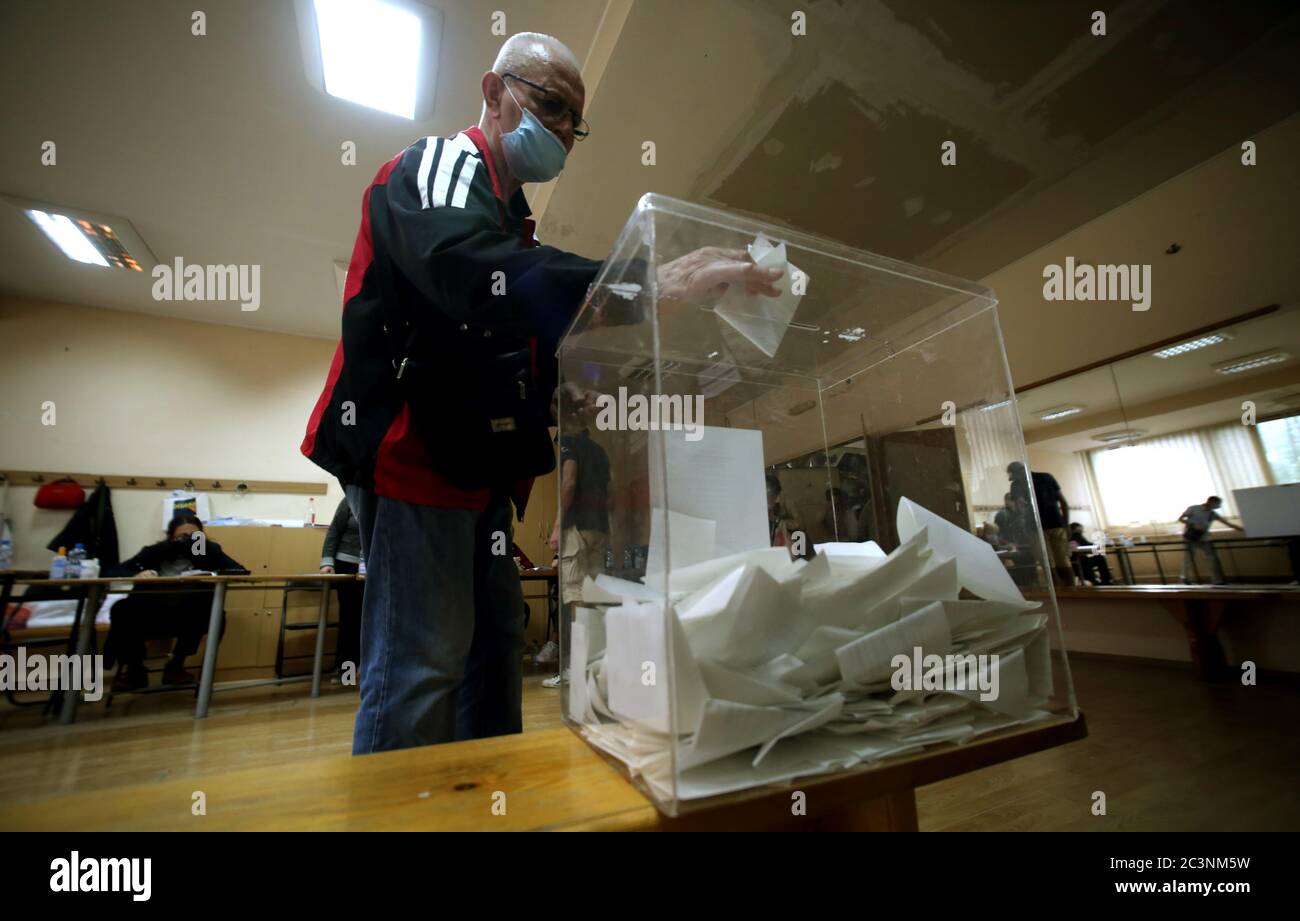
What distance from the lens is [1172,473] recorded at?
15.4 feet

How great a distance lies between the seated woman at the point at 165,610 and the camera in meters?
3.13

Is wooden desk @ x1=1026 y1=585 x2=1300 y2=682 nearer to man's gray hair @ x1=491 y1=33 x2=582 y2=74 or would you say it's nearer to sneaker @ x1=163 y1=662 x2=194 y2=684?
man's gray hair @ x1=491 y1=33 x2=582 y2=74

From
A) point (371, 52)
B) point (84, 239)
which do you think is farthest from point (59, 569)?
point (371, 52)

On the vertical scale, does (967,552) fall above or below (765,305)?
below

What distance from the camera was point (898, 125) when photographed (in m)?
2.27

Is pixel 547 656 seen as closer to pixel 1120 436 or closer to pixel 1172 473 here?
pixel 1172 473

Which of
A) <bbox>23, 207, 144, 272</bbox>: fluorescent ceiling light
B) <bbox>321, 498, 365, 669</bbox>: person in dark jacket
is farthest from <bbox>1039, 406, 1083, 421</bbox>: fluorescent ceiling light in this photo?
<bbox>23, 207, 144, 272</bbox>: fluorescent ceiling light

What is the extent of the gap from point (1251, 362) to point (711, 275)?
5.70 meters

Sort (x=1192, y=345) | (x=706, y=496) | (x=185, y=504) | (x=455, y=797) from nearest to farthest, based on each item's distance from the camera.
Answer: (x=455, y=797) → (x=706, y=496) → (x=1192, y=345) → (x=185, y=504)

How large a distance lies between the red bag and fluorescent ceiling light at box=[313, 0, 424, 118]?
3898mm

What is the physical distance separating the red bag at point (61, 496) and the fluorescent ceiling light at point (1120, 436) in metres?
9.27

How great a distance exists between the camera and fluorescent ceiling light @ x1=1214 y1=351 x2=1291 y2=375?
12.0 feet

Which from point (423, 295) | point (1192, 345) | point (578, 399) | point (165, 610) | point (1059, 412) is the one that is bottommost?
point (165, 610)

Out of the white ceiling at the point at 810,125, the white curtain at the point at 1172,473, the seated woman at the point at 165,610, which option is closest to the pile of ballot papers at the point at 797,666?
the white ceiling at the point at 810,125
